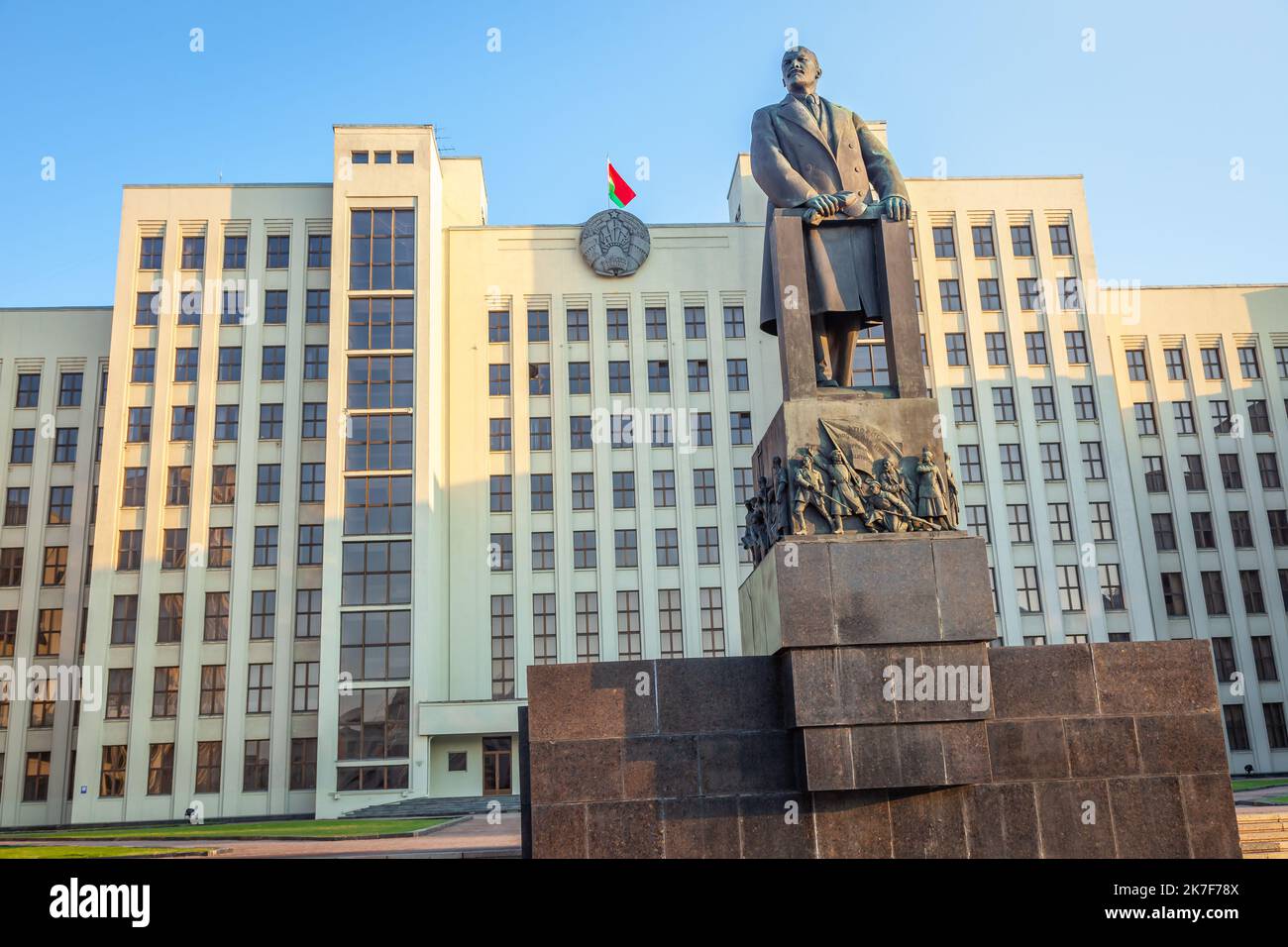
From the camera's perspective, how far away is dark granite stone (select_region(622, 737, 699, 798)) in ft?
29.2

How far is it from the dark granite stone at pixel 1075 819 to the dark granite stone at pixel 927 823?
703 millimetres

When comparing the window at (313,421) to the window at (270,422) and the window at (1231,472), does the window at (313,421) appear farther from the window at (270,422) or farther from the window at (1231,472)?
the window at (1231,472)

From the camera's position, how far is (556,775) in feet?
29.2

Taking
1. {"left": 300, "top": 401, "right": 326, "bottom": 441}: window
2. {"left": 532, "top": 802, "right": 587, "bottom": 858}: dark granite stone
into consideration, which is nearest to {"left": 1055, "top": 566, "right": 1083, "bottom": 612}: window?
{"left": 300, "top": 401, "right": 326, "bottom": 441}: window

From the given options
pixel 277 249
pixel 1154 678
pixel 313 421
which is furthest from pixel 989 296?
pixel 1154 678

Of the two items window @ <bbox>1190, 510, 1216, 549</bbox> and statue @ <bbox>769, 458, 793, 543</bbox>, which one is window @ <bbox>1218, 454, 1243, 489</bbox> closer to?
window @ <bbox>1190, 510, 1216, 549</bbox>

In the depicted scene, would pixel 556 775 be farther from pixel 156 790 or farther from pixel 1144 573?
pixel 1144 573

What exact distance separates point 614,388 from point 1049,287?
21783 millimetres

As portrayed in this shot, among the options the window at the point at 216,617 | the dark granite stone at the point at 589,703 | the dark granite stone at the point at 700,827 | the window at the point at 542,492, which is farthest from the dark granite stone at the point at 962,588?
the window at the point at 216,617

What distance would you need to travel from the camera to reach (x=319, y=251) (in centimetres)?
4841

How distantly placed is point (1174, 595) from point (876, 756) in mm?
46529

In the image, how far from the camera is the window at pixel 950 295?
50.2 metres

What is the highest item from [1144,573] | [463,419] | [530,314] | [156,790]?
[530,314]
